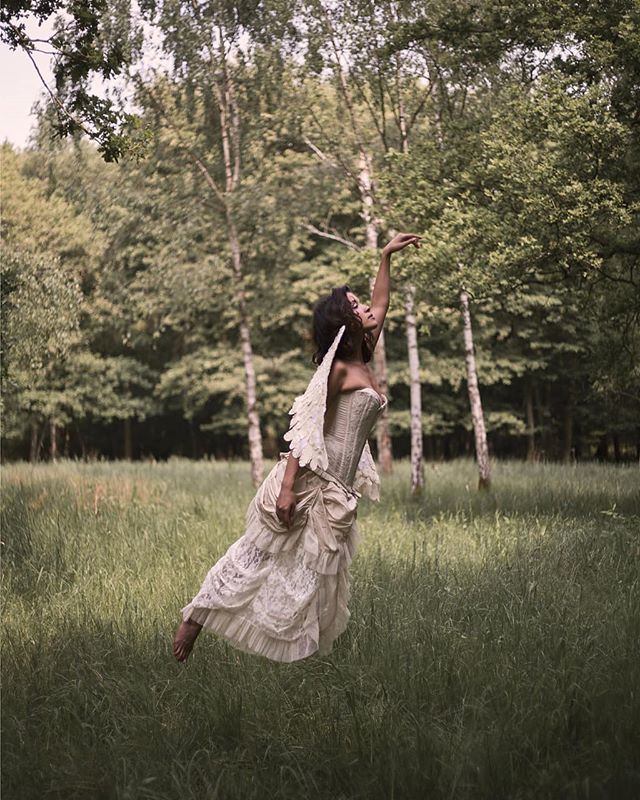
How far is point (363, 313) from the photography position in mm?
5324

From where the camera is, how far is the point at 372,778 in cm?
412

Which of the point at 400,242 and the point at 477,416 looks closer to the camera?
the point at 400,242

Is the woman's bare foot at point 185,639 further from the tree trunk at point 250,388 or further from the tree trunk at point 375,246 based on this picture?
the tree trunk at point 250,388

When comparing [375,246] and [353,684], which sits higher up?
[375,246]

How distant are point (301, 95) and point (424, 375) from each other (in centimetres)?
1230

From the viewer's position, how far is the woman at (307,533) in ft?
16.5

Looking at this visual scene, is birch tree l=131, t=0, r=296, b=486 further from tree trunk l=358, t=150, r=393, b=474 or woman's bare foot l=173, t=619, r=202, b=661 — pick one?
woman's bare foot l=173, t=619, r=202, b=661

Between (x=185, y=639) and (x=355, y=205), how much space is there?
17.2m

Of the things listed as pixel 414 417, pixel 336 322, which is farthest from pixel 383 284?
pixel 414 417

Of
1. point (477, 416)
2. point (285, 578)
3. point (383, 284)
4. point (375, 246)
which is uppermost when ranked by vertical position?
point (375, 246)

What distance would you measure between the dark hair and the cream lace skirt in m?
0.65

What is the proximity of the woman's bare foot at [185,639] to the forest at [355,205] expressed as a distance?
11.2 feet

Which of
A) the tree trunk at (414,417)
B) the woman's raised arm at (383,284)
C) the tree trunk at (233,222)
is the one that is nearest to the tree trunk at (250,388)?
the tree trunk at (233,222)

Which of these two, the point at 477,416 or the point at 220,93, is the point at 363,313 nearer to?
the point at 477,416
